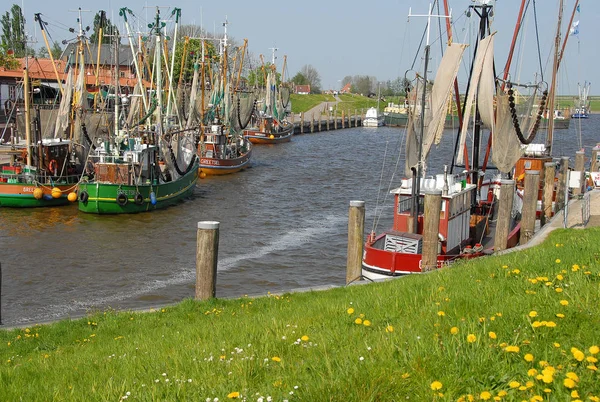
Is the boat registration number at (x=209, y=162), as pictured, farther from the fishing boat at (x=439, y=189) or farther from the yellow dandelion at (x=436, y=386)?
the yellow dandelion at (x=436, y=386)

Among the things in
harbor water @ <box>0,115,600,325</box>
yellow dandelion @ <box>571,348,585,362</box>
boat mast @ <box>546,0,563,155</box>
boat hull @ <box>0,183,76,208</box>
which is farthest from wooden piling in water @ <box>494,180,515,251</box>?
boat hull @ <box>0,183,76,208</box>

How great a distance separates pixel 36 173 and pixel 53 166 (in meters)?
1.18

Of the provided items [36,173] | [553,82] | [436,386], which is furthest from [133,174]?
[436,386]

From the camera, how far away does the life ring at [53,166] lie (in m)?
35.3

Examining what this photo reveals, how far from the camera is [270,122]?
85938 mm

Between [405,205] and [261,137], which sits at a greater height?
[405,205]

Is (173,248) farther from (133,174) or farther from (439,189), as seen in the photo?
(439,189)

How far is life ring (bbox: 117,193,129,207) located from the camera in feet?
108

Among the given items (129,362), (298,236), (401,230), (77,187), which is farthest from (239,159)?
(129,362)

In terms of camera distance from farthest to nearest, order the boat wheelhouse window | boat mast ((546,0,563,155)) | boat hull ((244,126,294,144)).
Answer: boat hull ((244,126,294,144)), boat mast ((546,0,563,155)), the boat wheelhouse window

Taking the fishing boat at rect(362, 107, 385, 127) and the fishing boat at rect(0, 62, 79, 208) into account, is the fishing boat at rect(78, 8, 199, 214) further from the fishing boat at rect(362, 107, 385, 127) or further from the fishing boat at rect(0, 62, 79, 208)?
the fishing boat at rect(362, 107, 385, 127)

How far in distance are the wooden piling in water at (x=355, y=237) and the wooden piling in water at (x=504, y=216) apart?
5298mm

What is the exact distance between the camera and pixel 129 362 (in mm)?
7703

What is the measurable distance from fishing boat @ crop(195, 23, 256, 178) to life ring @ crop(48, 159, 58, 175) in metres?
13.8
